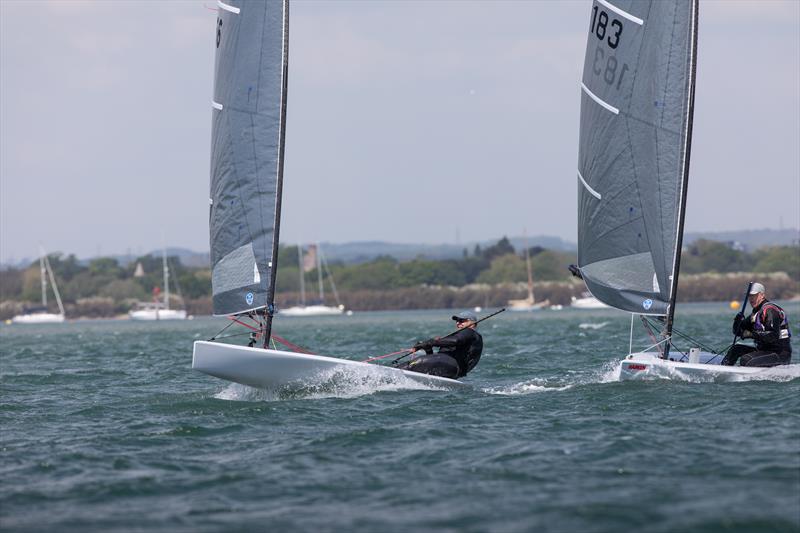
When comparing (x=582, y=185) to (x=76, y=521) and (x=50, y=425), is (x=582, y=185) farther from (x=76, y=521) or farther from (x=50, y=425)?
(x=76, y=521)

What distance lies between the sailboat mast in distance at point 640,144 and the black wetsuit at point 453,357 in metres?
2.63

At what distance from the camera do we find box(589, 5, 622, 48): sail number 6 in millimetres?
17734

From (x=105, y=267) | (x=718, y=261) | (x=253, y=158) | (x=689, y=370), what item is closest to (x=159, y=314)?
(x=105, y=267)

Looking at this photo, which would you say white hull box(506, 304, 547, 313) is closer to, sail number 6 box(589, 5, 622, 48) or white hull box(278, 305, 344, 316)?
white hull box(278, 305, 344, 316)

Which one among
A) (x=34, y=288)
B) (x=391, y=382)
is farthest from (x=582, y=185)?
(x=34, y=288)

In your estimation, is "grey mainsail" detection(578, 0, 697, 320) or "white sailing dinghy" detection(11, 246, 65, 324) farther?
"white sailing dinghy" detection(11, 246, 65, 324)

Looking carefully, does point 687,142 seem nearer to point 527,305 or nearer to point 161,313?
point 527,305

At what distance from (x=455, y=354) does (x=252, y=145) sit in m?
3.87

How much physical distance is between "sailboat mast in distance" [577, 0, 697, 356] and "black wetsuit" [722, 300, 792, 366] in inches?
43.1

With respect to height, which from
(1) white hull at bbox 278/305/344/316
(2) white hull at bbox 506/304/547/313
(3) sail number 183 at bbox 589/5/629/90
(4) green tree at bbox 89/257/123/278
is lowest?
(1) white hull at bbox 278/305/344/316

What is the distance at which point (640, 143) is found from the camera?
57.7 feet

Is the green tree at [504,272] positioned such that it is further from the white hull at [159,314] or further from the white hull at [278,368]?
the white hull at [278,368]

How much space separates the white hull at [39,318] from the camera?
123 metres

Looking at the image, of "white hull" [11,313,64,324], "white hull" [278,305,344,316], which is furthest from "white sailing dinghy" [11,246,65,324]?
"white hull" [278,305,344,316]
